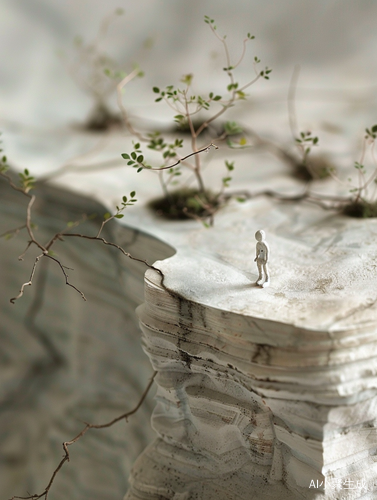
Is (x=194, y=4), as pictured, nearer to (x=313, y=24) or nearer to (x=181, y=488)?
(x=313, y=24)

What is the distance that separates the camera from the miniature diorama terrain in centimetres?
76

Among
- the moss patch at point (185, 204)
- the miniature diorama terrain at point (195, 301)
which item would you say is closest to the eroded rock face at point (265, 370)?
the miniature diorama terrain at point (195, 301)

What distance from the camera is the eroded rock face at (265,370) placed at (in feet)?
2.36

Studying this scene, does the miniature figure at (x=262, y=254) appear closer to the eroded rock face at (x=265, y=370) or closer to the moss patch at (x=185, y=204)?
the eroded rock face at (x=265, y=370)

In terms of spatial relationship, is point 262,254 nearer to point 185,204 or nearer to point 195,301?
point 195,301

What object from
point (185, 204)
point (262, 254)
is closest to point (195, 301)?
point (262, 254)

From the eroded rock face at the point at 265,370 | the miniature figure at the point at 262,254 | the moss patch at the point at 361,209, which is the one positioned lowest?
the eroded rock face at the point at 265,370

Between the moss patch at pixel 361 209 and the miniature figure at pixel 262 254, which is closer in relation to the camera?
the miniature figure at pixel 262 254

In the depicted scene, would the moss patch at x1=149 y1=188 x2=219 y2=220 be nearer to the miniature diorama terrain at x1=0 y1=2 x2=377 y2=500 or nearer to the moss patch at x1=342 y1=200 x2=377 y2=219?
the miniature diorama terrain at x1=0 y1=2 x2=377 y2=500

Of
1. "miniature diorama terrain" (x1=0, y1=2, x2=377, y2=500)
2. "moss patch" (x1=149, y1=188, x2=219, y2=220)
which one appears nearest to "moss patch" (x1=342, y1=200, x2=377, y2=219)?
"miniature diorama terrain" (x1=0, y1=2, x2=377, y2=500)

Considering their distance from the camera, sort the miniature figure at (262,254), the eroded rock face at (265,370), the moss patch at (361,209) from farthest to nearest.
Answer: the moss patch at (361,209)
the miniature figure at (262,254)
the eroded rock face at (265,370)

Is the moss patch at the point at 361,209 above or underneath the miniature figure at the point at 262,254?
above

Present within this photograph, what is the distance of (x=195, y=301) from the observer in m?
0.80

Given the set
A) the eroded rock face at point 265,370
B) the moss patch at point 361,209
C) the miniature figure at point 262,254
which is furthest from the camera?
the moss patch at point 361,209
